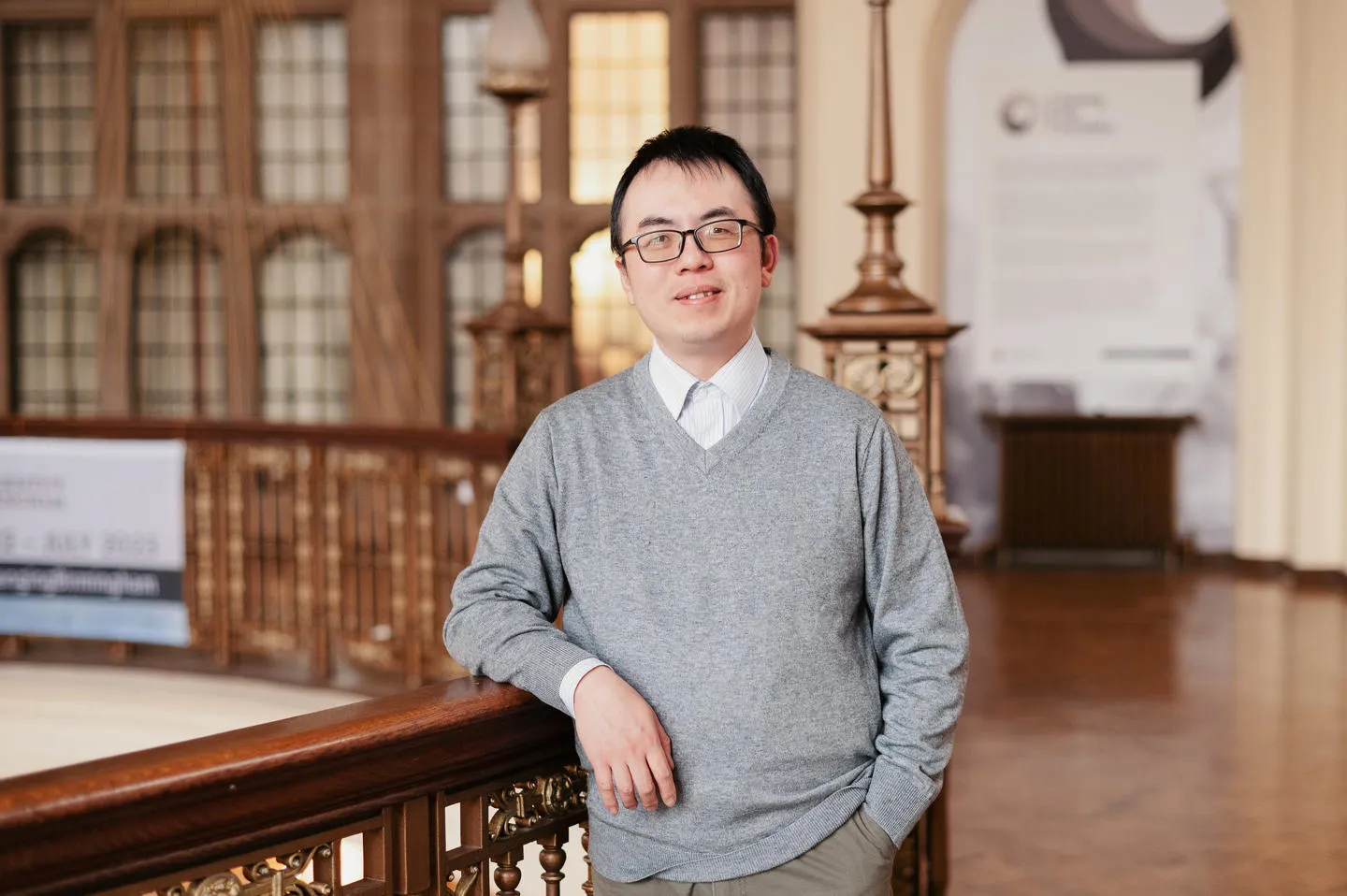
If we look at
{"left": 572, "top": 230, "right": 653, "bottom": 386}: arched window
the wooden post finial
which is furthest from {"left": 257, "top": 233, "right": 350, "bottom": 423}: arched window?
the wooden post finial

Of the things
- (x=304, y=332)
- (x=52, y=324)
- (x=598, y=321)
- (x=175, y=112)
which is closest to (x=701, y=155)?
(x=598, y=321)

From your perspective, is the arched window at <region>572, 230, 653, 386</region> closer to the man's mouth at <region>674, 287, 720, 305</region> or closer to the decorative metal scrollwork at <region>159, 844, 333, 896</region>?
the man's mouth at <region>674, 287, 720, 305</region>

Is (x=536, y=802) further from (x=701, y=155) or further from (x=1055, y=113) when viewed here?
(x=1055, y=113)

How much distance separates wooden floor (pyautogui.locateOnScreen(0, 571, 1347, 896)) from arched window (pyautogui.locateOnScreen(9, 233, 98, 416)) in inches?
214

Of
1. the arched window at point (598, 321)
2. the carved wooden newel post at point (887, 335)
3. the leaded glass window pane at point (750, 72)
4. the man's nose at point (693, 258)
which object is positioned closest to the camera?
the man's nose at point (693, 258)

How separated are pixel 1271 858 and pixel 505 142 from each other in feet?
28.8

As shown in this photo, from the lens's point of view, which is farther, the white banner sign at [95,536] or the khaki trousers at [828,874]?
the white banner sign at [95,536]

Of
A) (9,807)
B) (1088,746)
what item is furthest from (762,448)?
(1088,746)

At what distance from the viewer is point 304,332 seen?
1184 cm

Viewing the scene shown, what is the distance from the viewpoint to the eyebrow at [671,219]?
179 centimetres

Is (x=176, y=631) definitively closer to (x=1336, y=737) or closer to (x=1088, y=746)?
(x=1088, y=746)

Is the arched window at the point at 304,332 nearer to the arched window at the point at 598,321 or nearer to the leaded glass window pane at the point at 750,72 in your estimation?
the arched window at the point at 598,321

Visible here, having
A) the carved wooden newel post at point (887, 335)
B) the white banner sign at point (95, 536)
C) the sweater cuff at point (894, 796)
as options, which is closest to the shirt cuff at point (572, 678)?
the sweater cuff at point (894, 796)

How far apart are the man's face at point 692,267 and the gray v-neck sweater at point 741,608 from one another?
0.09 metres
